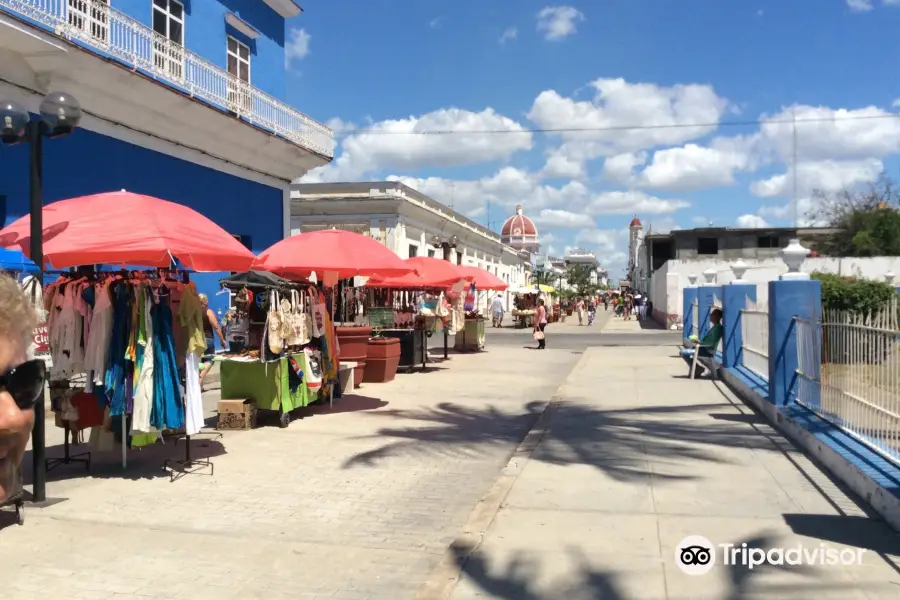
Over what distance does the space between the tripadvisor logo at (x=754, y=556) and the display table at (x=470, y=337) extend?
17122mm

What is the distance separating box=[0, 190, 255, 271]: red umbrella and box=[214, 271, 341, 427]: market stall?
1888 millimetres

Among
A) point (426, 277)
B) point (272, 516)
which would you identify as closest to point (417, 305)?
point (426, 277)

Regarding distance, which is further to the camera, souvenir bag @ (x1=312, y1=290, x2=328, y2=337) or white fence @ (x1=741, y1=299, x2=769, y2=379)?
white fence @ (x1=741, y1=299, x2=769, y2=379)

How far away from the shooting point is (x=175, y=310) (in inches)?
276

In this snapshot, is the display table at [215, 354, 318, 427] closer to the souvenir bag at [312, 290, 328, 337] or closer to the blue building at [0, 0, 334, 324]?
the souvenir bag at [312, 290, 328, 337]

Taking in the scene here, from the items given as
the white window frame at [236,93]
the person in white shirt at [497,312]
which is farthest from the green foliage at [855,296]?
the person in white shirt at [497,312]

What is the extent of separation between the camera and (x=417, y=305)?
17766mm

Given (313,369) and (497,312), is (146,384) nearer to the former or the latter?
(313,369)

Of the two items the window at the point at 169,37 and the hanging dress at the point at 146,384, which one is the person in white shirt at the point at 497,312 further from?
the hanging dress at the point at 146,384

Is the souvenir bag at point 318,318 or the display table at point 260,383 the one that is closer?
the display table at point 260,383

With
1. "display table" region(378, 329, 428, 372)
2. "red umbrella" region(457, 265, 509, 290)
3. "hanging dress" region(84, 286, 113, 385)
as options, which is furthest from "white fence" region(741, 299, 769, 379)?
"red umbrella" region(457, 265, 509, 290)

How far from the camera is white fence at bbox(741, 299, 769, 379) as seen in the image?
1042cm

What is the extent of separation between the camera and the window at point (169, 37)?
46.5 feet

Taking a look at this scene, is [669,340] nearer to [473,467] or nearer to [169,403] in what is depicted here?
[473,467]
